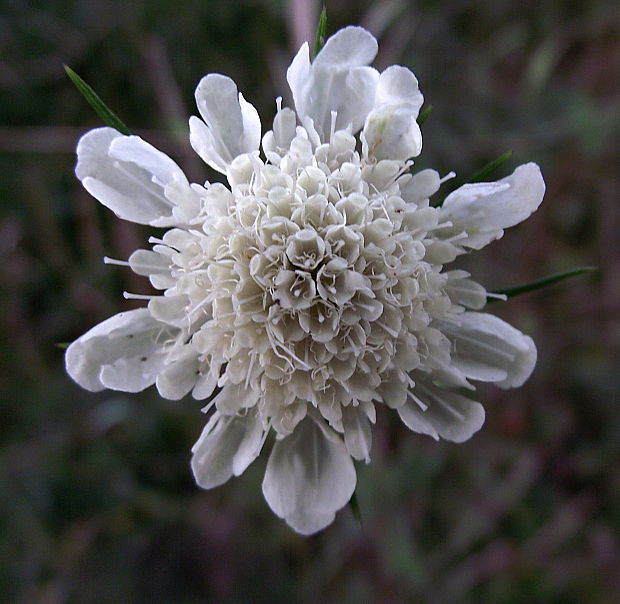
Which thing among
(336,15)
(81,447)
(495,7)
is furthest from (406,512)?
(495,7)

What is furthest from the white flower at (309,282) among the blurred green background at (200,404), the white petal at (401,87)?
Result: the blurred green background at (200,404)

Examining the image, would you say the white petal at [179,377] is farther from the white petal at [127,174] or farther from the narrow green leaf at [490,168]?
the narrow green leaf at [490,168]

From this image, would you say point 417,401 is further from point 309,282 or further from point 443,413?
point 309,282

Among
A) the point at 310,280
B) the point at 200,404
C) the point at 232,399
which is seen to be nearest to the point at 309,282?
the point at 310,280

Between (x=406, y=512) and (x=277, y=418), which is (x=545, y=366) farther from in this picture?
(x=277, y=418)

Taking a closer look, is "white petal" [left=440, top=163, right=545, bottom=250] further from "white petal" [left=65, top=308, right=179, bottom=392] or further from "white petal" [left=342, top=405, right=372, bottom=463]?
"white petal" [left=65, top=308, right=179, bottom=392]

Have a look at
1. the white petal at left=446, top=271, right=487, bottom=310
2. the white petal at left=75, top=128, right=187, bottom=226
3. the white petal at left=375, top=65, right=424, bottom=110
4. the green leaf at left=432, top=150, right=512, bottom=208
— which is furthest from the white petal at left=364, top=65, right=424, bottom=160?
the white petal at left=75, top=128, right=187, bottom=226

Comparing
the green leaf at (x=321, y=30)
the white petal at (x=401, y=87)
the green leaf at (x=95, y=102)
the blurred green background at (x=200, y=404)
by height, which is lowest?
the blurred green background at (x=200, y=404)

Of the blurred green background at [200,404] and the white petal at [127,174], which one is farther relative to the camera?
the blurred green background at [200,404]
